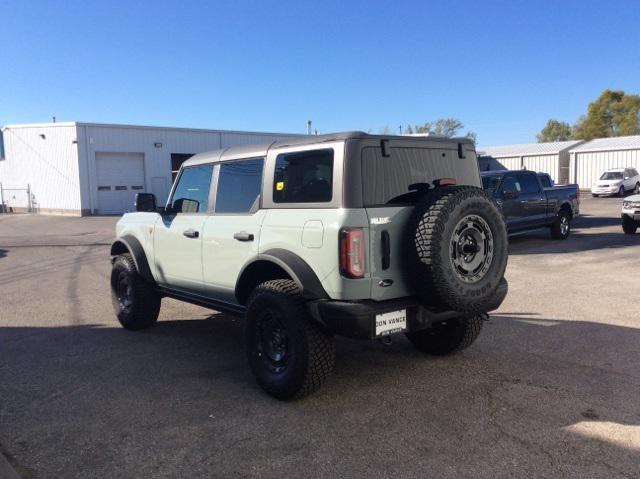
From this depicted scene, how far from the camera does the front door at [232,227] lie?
4.68 metres

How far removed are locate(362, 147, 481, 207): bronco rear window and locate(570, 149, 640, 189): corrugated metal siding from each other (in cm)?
3853

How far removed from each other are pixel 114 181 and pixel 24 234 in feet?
31.5

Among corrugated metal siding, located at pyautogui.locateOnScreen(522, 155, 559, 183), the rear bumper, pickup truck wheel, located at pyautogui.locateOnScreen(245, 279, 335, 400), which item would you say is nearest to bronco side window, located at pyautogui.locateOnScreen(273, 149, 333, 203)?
pickup truck wheel, located at pyautogui.locateOnScreen(245, 279, 335, 400)

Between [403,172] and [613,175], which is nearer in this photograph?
[403,172]

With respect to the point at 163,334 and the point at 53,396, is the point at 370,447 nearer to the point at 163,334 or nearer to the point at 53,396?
the point at 53,396

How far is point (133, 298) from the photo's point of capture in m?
6.31

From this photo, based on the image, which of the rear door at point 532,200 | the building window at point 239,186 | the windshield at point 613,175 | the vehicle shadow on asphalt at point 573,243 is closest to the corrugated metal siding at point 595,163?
the windshield at point 613,175

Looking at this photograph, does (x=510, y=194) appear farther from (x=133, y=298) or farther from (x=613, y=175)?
(x=613, y=175)

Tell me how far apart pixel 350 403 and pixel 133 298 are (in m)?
3.22

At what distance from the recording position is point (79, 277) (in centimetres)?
1045

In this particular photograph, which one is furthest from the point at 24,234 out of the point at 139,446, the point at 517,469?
the point at 517,469

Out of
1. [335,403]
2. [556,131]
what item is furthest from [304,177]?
[556,131]

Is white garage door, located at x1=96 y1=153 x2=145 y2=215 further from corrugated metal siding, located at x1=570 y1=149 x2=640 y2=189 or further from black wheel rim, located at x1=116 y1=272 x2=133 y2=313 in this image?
corrugated metal siding, located at x1=570 y1=149 x2=640 y2=189

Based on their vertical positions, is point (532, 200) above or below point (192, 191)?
below
